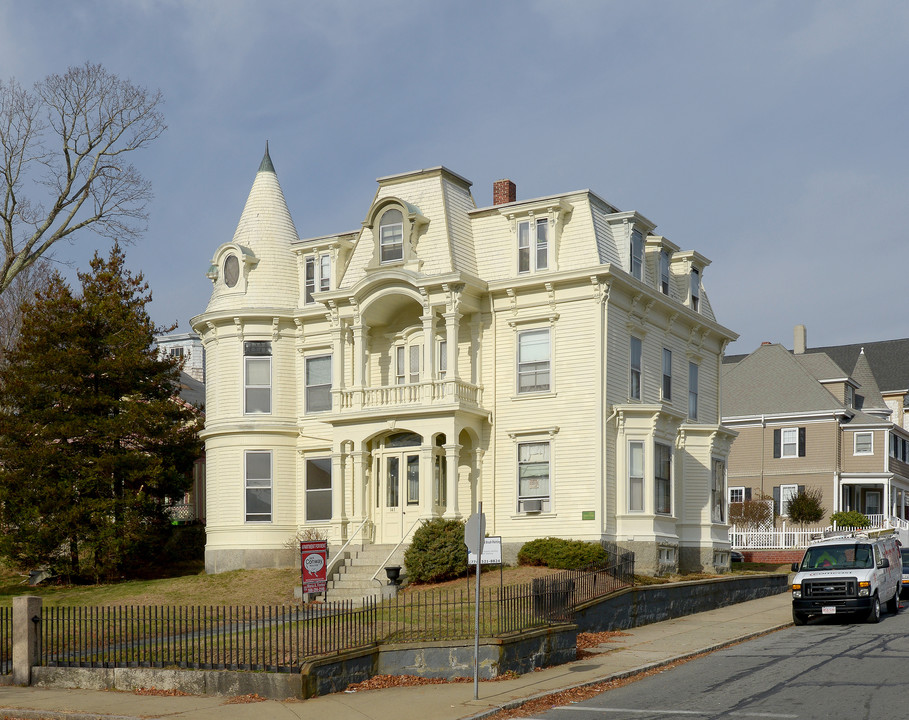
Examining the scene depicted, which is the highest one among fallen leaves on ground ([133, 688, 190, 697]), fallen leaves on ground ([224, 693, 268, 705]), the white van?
the white van

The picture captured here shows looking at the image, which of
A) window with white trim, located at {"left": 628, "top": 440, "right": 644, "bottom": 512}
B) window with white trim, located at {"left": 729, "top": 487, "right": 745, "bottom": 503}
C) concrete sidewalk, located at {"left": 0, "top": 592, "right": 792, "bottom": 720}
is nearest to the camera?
concrete sidewalk, located at {"left": 0, "top": 592, "right": 792, "bottom": 720}

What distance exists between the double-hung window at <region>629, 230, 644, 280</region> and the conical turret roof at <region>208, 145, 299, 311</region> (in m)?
11.1

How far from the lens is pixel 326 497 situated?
114ft

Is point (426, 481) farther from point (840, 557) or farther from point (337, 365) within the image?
point (840, 557)

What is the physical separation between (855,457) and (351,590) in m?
34.5

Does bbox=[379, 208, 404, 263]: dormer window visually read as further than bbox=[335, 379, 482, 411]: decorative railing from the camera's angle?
Yes

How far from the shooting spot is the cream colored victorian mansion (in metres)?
31.0

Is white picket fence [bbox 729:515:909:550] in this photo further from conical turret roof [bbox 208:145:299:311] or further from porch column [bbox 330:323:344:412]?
conical turret roof [bbox 208:145:299:311]

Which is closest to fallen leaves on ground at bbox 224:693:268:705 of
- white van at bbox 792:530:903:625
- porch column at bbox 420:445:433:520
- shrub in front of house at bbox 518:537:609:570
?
shrub in front of house at bbox 518:537:609:570

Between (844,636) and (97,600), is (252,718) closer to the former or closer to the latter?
(844,636)

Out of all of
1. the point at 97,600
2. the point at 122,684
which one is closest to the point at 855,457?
the point at 97,600

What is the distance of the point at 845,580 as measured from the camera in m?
24.5

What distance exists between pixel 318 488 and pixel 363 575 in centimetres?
514

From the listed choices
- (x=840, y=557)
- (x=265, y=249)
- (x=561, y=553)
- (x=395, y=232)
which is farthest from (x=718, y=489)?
(x=265, y=249)
